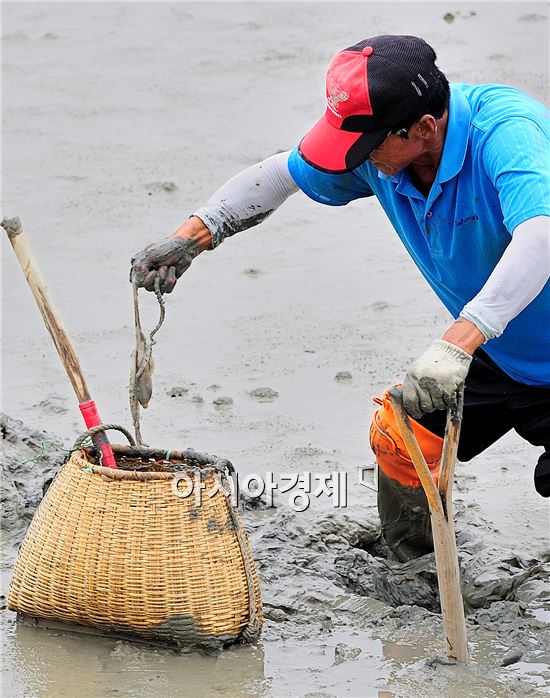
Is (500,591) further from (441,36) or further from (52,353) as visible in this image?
(441,36)

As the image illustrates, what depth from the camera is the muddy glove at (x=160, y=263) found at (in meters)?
3.86

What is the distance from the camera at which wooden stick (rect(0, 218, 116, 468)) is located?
3.65 metres

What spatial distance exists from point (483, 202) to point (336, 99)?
50 cm

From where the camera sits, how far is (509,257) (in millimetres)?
3152

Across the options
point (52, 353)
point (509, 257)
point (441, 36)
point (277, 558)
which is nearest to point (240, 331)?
point (52, 353)

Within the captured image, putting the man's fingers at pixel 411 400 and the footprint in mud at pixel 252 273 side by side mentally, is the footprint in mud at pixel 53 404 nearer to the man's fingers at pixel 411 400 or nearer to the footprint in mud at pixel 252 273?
the footprint in mud at pixel 252 273

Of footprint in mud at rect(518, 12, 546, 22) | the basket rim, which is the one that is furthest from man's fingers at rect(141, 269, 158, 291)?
footprint in mud at rect(518, 12, 546, 22)

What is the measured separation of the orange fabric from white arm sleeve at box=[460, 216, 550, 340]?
2.88ft

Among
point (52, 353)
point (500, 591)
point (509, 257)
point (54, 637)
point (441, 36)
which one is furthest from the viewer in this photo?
point (441, 36)

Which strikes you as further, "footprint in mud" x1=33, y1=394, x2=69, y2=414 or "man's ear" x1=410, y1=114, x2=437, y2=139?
"footprint in mud" x1=33, y1=394, x2=69, y2=414

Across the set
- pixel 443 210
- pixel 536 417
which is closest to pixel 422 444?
pixel 536 417

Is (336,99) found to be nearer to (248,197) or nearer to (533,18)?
(248,197)

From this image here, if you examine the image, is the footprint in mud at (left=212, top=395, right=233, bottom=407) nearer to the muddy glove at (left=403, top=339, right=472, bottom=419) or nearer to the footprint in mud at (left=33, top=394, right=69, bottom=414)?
the footprint in mud at (left=33, top=394, right=69, bottom=414)

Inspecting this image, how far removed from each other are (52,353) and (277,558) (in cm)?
207
